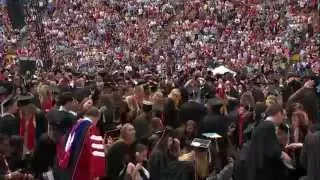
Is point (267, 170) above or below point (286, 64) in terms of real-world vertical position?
above

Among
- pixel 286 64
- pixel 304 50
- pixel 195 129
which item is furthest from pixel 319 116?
pixel 304 50

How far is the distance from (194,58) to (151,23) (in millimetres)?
6593

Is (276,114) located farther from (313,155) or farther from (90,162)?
(90,162)

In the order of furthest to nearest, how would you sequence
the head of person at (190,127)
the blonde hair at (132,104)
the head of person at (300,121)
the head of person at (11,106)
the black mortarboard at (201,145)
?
the blonde hair at (132,104) → the head of person at (11,106) → the head of person at (190,127) → the head of person at (300,121) → the black mortarboard at (201,145)

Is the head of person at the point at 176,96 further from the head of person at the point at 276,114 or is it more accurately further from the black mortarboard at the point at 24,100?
the head of person at the point at 276,114

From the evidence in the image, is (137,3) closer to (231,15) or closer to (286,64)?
(231,15)

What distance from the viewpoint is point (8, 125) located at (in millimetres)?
8992

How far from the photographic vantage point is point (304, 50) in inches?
1270

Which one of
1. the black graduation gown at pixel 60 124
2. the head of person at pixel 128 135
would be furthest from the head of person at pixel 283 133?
the black graduation gown at pixel 60 124

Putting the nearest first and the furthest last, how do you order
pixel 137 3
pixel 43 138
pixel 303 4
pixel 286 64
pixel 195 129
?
pixel 43 138, pixel 195 129, pixel 286 64, pixel 303 4, pixel 137 3

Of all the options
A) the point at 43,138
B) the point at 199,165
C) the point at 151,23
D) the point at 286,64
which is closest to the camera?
the point at 199,165

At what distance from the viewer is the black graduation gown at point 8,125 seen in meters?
8.95

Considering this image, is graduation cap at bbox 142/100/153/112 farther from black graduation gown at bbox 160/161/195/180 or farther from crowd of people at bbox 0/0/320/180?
black graduation gown at bbox 160/161/195/180

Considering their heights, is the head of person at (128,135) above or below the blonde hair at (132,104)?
above
